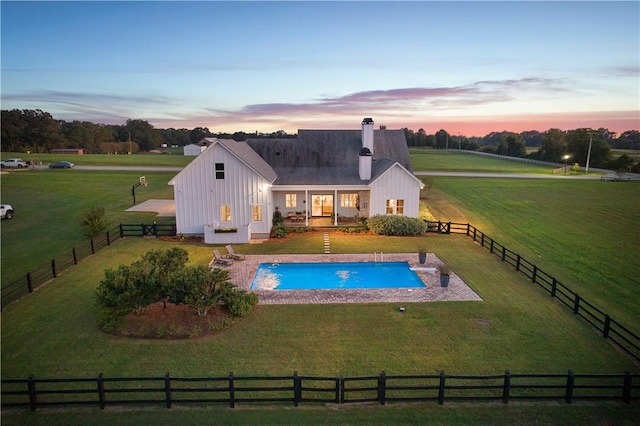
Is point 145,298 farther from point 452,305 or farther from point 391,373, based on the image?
point 452,305

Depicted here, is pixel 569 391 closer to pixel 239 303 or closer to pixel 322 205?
pixel 239 303

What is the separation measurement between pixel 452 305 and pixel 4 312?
17788mm

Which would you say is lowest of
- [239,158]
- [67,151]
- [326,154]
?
[239,158]

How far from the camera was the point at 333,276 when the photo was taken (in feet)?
66.0

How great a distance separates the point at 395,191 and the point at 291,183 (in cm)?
778

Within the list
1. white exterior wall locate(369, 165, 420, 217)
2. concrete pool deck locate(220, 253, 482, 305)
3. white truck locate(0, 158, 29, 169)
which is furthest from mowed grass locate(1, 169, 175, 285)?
white exterior wall locate(369, 165, 420, 217)

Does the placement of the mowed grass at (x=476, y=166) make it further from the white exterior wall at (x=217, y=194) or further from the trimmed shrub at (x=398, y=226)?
the white exterior wall at (x=217, y=194)

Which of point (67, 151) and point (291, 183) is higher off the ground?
point (67, 151)

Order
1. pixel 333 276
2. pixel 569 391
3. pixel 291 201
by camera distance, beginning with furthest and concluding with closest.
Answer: pixel 291 201 < pixel 333 276 < pixel 569 391

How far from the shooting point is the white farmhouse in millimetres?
26203

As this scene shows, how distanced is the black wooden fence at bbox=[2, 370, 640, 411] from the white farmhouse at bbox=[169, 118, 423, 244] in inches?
614

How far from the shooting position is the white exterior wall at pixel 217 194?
26094 mm

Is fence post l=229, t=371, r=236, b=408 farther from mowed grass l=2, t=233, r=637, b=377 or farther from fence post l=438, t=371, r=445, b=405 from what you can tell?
fence post l=438, t=371, r=445, b=405

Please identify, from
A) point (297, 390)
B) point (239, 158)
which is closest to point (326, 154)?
point (239, 158)
